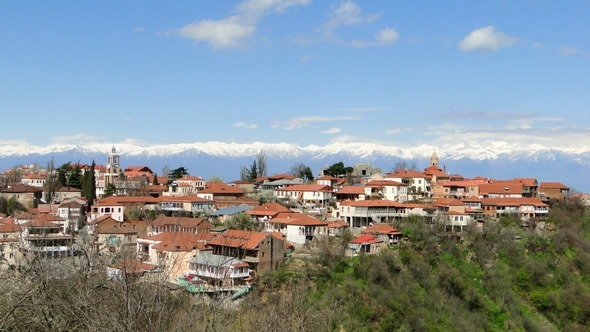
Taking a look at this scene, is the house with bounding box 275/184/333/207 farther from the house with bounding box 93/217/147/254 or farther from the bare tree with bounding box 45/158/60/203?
the bare tree with bounding box 45/158/60/203

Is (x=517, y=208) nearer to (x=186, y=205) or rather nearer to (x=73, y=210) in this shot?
(x=186, y=205)

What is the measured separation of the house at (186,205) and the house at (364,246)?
49.9ft

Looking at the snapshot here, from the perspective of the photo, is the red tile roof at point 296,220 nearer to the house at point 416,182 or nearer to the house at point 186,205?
the house at point 186,205

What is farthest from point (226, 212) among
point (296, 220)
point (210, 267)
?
point (210, 267)

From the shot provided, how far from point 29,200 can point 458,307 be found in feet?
127

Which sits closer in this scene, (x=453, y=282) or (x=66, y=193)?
(x=453, y=282)

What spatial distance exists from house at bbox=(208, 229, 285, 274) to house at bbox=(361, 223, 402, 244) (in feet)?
23.2

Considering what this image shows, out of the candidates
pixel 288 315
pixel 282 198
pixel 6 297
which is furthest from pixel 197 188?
pixel 6 297

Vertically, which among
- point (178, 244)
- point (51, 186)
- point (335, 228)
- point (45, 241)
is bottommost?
point (178, 244)

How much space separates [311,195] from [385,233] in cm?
1542

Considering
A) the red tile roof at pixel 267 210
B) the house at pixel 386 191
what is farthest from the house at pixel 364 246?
the house at pixel 386 191

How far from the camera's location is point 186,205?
49250mm

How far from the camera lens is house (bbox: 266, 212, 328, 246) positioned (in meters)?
40.5

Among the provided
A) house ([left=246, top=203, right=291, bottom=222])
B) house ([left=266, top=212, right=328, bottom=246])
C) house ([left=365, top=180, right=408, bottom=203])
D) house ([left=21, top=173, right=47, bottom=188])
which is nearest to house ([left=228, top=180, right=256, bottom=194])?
house ([left=365, top=180, right=408, bottom=203])
